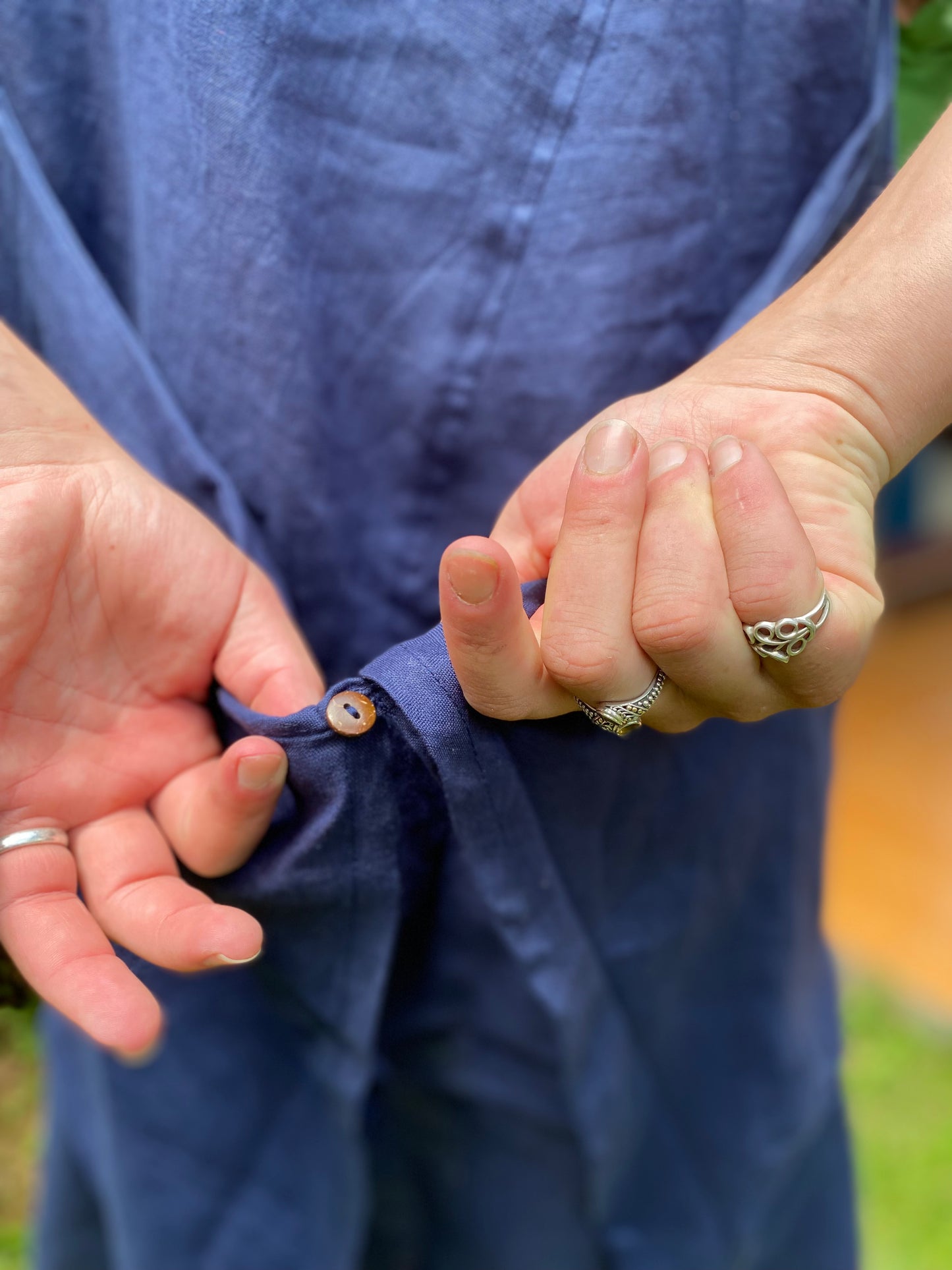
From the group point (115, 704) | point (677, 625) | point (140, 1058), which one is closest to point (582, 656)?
point (677, 625)

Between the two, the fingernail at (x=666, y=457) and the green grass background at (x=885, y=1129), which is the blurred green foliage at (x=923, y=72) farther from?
the green grass background at (x=885, y=1129)

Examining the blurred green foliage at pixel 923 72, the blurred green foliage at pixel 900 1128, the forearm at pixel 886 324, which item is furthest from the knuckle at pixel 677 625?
the blurred green foliage at pixel 900 1128

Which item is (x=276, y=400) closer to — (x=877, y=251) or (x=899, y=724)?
(x=877, y=251)

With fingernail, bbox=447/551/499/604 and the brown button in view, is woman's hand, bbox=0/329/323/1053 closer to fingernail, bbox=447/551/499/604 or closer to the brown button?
the brown button

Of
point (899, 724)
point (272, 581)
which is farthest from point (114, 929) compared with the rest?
point (899, 724)

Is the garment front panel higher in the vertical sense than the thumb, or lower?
higher

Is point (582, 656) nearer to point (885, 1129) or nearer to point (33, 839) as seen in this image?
point (33, 839)

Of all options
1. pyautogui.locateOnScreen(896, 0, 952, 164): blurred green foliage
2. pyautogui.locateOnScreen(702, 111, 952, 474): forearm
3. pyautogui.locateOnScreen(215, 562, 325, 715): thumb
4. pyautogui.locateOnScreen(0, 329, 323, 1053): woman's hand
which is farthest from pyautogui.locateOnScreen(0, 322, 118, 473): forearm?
pyautogui.locateOnScreen(896, 0, 952, 164): blurred green foliage
